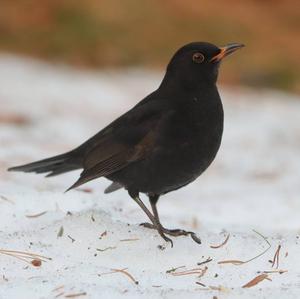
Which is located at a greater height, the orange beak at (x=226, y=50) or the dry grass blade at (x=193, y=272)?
the orange beak at (x=226, y=50)

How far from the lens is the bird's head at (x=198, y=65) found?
17.9 feet

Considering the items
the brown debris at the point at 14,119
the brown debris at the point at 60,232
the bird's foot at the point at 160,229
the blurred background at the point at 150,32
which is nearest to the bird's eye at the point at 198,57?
the bird's foot at the point at 160,229

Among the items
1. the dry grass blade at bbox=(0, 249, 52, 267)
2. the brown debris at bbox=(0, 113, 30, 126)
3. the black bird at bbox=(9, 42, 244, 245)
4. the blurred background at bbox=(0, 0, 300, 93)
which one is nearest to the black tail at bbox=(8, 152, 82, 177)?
the black bird at bbox=(9, 42, 244, 245)

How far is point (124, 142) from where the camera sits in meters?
5.57

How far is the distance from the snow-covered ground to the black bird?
0.29 metres

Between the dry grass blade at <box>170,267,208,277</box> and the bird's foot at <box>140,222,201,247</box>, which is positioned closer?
the dry grass blade at <box>170,267,208,277</box>

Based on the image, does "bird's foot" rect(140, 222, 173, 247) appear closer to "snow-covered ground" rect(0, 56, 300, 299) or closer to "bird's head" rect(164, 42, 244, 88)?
"snow-covered ground" rect(0, 56, 300, 299)

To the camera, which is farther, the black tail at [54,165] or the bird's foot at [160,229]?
the black tail at [54,165]

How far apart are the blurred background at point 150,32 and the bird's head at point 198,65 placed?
695 cm

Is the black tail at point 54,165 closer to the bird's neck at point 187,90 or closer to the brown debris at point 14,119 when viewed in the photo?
the bird's neck at point 187,90

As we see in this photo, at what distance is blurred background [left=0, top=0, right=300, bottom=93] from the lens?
12.8 meters

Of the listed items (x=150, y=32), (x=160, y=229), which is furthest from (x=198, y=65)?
(x=150, y=32)

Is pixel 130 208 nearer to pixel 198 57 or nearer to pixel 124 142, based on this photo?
pixel 124 142

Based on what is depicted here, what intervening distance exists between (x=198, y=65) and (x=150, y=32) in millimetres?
8264
